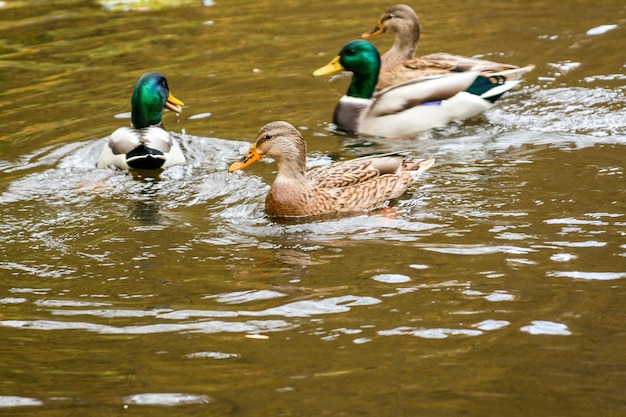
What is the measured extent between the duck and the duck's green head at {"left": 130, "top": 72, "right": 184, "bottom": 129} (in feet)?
8.77

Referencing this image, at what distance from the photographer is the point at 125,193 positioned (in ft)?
31.0

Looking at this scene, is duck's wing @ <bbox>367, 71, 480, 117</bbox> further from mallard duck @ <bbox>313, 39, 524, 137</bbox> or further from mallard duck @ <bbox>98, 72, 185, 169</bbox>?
mallard duck @ <bbox>98, 72, 185, 169</bbox>

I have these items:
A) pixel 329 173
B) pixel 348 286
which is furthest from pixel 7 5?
pixel 348 286

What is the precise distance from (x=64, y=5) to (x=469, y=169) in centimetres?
996

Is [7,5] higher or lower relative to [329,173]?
higher

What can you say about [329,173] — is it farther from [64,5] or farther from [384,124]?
[64,5]

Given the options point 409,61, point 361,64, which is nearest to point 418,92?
point 361,64

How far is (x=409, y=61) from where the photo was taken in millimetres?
11922

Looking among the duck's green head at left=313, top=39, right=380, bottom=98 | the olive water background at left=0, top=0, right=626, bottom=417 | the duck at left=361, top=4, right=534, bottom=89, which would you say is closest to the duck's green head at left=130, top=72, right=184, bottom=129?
the olive water background at left=0, top=0, right=626, bottom=417

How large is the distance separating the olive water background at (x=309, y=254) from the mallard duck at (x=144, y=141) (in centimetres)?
18

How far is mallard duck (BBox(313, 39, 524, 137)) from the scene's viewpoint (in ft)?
36.0

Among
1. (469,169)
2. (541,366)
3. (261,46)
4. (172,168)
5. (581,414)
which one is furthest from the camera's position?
(261,46)

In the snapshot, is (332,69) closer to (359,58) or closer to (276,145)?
(359,58)

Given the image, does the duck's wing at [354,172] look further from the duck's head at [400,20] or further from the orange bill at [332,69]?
the duck's head at [400,20]
